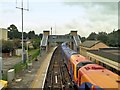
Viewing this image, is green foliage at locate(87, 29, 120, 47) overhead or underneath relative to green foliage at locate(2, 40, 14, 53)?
overhead

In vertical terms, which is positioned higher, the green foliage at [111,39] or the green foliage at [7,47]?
the green foliage at [111,39]

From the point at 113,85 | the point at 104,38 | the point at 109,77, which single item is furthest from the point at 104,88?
the point at 104,38

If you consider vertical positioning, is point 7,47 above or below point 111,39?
below

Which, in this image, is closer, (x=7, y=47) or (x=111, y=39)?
(x=7, y=47)

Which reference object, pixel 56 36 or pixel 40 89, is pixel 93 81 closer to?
pixel 40 89

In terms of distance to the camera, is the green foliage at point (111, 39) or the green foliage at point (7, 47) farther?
the green foliage at point (7, 47)

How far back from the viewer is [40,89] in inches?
717

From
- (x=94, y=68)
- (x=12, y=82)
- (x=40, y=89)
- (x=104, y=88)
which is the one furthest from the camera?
(x=12, y=82)

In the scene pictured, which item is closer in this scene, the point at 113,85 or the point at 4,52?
the point at 113,85

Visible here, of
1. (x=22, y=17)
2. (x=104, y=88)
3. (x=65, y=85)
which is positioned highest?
(x=22, y=17)

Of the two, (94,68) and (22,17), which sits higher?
(22,17)

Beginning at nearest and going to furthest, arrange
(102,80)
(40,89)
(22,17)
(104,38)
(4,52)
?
(102,80), (40,89), (22,17), (4,52), (104,38)

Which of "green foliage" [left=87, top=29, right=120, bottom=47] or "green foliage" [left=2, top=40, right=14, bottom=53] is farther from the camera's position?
"green foliage" [left=2, top=40, right=14, bottom=53]

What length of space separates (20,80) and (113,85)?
14.0 metres
